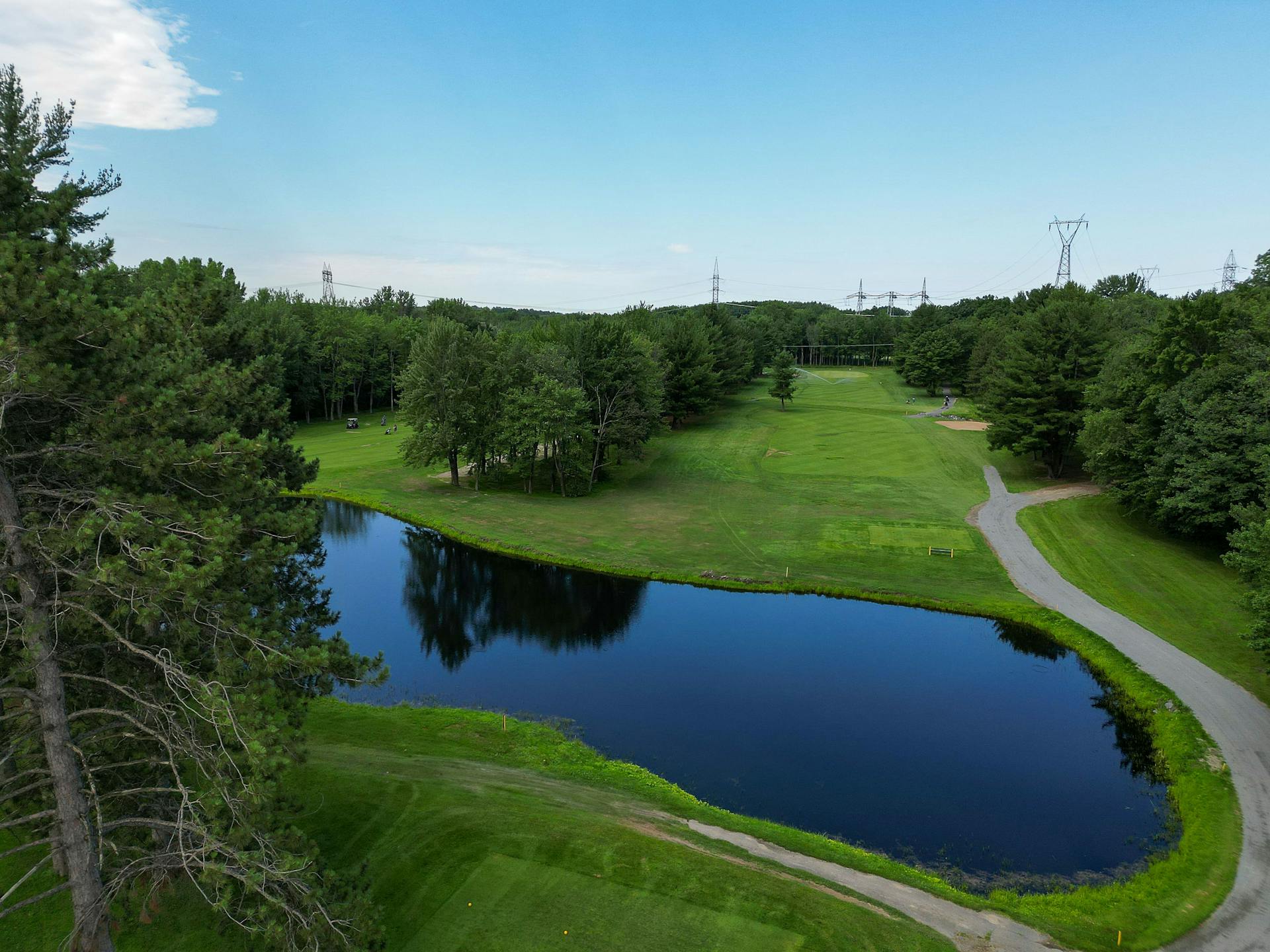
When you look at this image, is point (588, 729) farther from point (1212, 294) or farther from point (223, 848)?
point (1212, 294)

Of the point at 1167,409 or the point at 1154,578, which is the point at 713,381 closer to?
the point at 1167,409

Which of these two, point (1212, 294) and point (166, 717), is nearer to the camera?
point (166, 717)

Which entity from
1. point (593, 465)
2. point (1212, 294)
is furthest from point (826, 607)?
point (1212, 294)

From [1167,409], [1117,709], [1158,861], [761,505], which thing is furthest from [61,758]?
[1167,409]

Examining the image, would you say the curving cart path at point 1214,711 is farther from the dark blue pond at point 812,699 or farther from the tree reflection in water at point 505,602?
the tree reflection in water at point 505,602

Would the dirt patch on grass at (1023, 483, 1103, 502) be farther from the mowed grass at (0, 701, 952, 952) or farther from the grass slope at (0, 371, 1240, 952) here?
the mowed grass at (0, 701, 952, 952)

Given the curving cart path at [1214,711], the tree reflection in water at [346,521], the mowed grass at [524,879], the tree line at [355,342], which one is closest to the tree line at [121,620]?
the mowed grass at [524,879]

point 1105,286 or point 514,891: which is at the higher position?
point 1105,286
